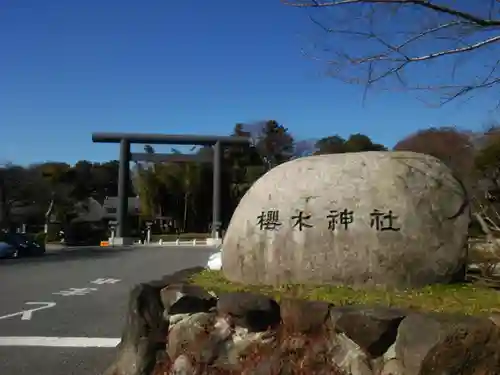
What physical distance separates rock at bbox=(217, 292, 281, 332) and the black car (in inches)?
901

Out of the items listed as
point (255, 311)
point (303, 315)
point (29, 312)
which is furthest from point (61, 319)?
point (303, 315)

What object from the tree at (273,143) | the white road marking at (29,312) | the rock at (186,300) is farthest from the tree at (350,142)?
the rock at (186,300)

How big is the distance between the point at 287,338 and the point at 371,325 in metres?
0.71

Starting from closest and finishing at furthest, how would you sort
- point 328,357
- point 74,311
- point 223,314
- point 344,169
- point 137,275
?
point 328,357
point 223,314
point 344,169
point 74,311
point 137,275

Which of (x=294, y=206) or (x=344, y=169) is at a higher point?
(x=344, y=169)

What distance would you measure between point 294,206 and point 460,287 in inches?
62.5

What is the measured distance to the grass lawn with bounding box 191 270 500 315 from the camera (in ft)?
13.3

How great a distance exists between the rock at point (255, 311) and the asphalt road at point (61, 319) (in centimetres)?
195

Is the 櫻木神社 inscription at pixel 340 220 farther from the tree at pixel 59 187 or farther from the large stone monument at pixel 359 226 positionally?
the tree at pixel 59 187

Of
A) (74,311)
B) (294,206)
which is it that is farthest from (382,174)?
(74,311)

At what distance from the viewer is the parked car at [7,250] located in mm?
23761

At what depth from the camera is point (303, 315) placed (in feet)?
13.4

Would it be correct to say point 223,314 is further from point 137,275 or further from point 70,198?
point 70,198

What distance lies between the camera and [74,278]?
15.1 metres
